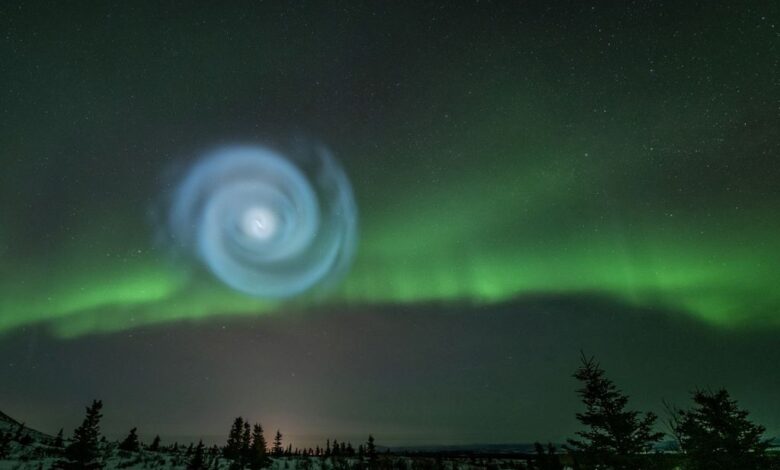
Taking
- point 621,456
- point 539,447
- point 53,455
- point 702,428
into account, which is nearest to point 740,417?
point 702,428

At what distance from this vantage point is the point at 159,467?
1812 inches

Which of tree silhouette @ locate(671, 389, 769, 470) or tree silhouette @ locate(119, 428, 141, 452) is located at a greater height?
tree silhouette @ locate(671, 389, 769, 470)

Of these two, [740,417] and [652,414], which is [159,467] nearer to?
[652,414]

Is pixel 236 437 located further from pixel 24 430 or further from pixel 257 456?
pixel 24 430

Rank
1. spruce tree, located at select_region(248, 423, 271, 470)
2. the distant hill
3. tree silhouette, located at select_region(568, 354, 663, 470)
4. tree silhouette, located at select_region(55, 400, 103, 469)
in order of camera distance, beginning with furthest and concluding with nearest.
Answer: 1. the distant hill
2. spruce tree, located at select_region(248, 423, 271, 470)
3. tree silhouette, located at select_region(55, 400, 103, 469)
4. tree silhouette, located at select_region(568, 354, 663, 470)

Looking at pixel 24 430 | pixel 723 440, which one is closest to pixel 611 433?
pixel 723 440

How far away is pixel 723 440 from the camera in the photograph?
2084 centimetres

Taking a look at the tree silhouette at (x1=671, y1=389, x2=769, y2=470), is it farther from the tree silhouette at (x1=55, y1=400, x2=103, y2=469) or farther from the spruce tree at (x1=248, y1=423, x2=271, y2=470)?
the spruce tree at (x1=248, y1=423, x2=271, y2=470)

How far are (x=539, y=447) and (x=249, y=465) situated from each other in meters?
39.8

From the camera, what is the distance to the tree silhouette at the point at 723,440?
2039 centimetres

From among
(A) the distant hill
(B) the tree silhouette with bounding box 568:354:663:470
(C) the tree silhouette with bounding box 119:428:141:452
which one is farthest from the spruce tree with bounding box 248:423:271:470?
(B) the tree silhouette with bounding box 568:354:663:470

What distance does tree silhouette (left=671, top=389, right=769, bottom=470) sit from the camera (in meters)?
20.4

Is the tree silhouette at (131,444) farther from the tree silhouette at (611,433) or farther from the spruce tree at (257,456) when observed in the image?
the tree silhouette at (611,433)

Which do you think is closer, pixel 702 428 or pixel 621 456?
pixel 621 456
